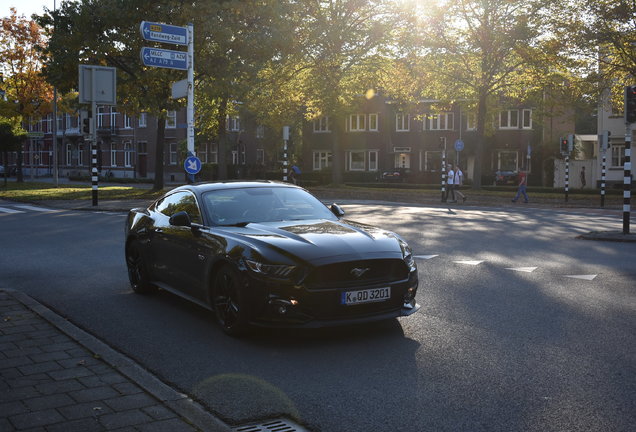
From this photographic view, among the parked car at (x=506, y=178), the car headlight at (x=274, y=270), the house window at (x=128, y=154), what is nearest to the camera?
the car headlight at (x=274, y=270)

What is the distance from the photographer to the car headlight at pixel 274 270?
577cm

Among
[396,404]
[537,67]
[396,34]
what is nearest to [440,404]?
[396,404]

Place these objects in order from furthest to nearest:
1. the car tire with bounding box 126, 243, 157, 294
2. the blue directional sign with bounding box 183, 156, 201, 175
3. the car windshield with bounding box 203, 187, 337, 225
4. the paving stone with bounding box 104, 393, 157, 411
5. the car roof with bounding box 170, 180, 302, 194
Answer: the blue directional sign with bounding box 183, 156, 201, 175 → the car tire with bounding box 126, 243, 157, 294 → the car roof with bounding box 170, 180, 302, 194 → the car windshield with bounding box 203, 187, 337, 225 → the paving stone with bounding box 104, 393, 157, 411

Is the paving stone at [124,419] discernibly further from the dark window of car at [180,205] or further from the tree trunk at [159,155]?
the tree trunk at [159,155]

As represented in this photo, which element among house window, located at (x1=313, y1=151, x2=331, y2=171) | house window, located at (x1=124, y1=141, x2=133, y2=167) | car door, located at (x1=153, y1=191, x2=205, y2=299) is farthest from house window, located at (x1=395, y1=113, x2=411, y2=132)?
car door, located at (x1=153, y1=191, x2=205, y2=299)

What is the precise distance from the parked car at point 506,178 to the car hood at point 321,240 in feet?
160

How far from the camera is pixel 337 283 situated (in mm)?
5832

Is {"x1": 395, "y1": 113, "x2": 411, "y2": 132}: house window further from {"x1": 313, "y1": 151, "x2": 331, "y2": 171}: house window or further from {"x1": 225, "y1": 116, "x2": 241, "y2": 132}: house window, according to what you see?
{"x1": 225, "y1": 116, "x2": 241, "y2": 132}: house window

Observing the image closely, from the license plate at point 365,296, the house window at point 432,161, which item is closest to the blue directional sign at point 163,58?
the license plate at point 365,296

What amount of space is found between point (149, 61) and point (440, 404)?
598 inches

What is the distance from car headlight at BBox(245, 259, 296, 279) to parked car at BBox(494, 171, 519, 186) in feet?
164

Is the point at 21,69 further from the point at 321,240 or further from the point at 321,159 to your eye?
the point at 321,240

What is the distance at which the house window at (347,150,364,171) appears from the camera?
214 ft

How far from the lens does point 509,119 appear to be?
2277 inches
